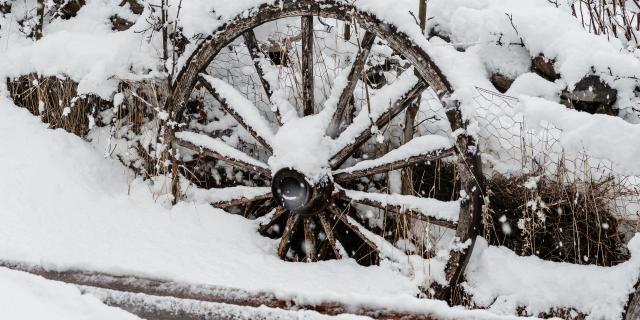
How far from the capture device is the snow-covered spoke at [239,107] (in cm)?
354

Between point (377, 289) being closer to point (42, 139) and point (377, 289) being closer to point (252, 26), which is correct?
point (252, 26)

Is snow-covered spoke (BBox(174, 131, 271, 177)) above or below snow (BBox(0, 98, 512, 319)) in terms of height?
above

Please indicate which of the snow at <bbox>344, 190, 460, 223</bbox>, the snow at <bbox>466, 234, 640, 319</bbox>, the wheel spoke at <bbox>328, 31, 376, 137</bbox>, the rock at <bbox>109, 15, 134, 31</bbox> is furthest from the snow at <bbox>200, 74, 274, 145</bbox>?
the snow at <bbox>466, 234, 640, 319</bbox>

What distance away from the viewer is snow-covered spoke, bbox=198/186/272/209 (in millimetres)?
3629

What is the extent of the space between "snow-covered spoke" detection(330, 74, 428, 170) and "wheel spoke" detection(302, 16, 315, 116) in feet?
0.91

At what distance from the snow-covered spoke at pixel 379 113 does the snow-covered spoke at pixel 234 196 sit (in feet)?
1.75

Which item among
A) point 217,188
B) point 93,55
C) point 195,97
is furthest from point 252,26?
point 93,55

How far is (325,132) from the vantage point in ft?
11.0

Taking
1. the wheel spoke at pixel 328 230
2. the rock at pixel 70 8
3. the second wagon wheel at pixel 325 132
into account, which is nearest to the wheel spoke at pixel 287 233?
the second wagon wheel at pixel 325 132

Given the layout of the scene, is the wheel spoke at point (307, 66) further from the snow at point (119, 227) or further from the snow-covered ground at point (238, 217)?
the snow at point (119, 227)

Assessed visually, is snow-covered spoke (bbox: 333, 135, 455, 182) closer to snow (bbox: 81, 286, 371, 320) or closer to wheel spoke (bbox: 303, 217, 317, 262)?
wheel spoke (bbox: 303, 217, 317, 262)

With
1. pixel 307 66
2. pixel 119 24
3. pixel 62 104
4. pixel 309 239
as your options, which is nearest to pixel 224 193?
pixel 309 239

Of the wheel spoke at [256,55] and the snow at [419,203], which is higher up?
the wheel spoke at [256,55]

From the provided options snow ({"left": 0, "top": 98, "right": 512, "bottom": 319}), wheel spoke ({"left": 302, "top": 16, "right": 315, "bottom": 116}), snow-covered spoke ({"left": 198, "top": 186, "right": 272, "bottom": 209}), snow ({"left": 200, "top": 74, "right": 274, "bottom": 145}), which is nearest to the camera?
snow ({"left": 0, "top": 98, "right": 512, "bottom": 319})
